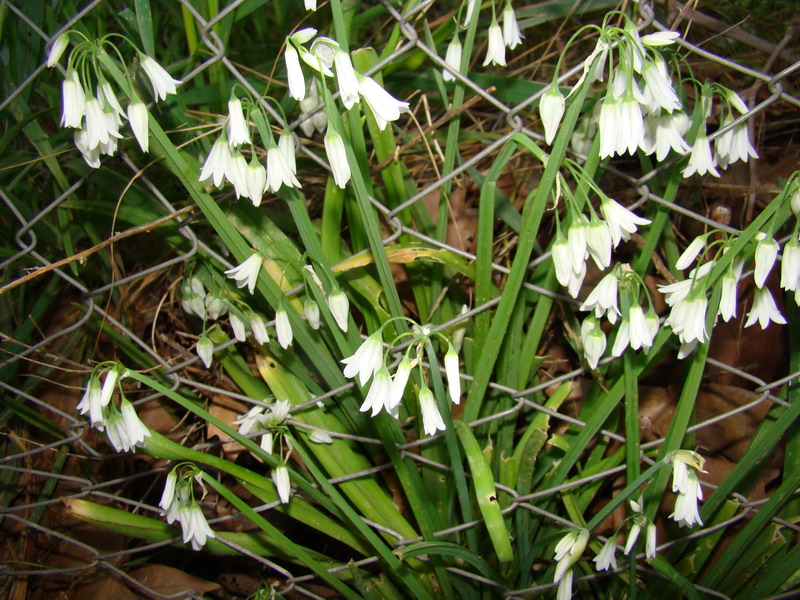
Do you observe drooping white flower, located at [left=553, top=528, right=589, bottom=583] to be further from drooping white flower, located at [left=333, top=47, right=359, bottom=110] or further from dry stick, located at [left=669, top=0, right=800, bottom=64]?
dry stick, located at [left=669, top=0, right=800, bottom=64]

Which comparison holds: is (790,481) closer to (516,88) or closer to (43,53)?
(516,88)

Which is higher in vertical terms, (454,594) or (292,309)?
(292,309)

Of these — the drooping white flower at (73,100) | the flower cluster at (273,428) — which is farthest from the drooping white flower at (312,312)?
the drooping white flower at (73,100)

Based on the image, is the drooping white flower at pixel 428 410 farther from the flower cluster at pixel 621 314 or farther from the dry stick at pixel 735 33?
the dry stick at pixel 735 33

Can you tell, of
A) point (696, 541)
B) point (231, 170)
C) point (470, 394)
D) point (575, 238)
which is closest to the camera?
point (575, 238)

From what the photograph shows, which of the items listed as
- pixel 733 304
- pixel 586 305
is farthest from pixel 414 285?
pixel 733 304

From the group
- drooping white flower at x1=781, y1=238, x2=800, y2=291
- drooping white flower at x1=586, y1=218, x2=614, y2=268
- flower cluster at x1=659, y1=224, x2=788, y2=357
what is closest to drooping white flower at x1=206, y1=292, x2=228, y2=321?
drooping white flower at x1=586, y1=218, x2=614, y2=268

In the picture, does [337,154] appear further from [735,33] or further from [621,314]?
[735,33]
